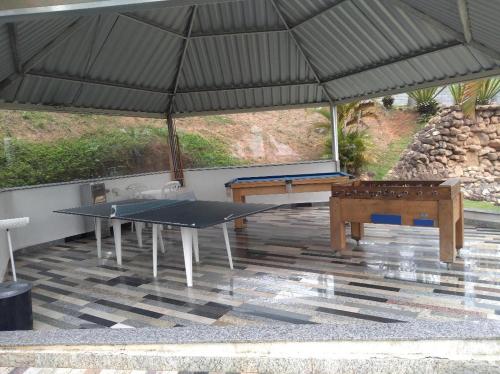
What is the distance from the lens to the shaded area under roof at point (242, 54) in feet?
19.7

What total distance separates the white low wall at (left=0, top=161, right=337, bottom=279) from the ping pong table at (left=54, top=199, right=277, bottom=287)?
1.61 meters

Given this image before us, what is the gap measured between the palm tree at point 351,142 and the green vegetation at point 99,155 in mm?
3460

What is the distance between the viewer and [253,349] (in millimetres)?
2236

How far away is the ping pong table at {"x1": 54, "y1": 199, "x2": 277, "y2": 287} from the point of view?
14.7 ft

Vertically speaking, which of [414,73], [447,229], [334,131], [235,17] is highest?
[235,17]

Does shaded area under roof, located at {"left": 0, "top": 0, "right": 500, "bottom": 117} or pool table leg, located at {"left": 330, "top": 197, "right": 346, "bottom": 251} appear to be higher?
shaded area under roof, located at {"left": 0, "top": 0, "right": 500, "bottom": 117}

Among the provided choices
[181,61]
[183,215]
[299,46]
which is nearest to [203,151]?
[181,61]

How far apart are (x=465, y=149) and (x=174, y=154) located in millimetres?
8133

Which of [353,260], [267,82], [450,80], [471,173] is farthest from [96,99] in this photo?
[471,173]

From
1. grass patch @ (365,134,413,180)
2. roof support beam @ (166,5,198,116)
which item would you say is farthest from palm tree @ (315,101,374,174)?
roof support beam @ (166,5,198,116)

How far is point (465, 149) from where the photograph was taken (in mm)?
11539

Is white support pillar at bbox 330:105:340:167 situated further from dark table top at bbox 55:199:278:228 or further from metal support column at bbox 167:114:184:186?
dark table top at bbox 55:199:278:228

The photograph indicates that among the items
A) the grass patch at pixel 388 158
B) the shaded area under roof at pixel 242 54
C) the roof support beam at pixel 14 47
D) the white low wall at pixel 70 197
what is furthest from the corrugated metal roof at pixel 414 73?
the roof support beam at pixel 14 47

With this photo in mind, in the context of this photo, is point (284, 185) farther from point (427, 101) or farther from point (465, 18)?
point (427, 101)
